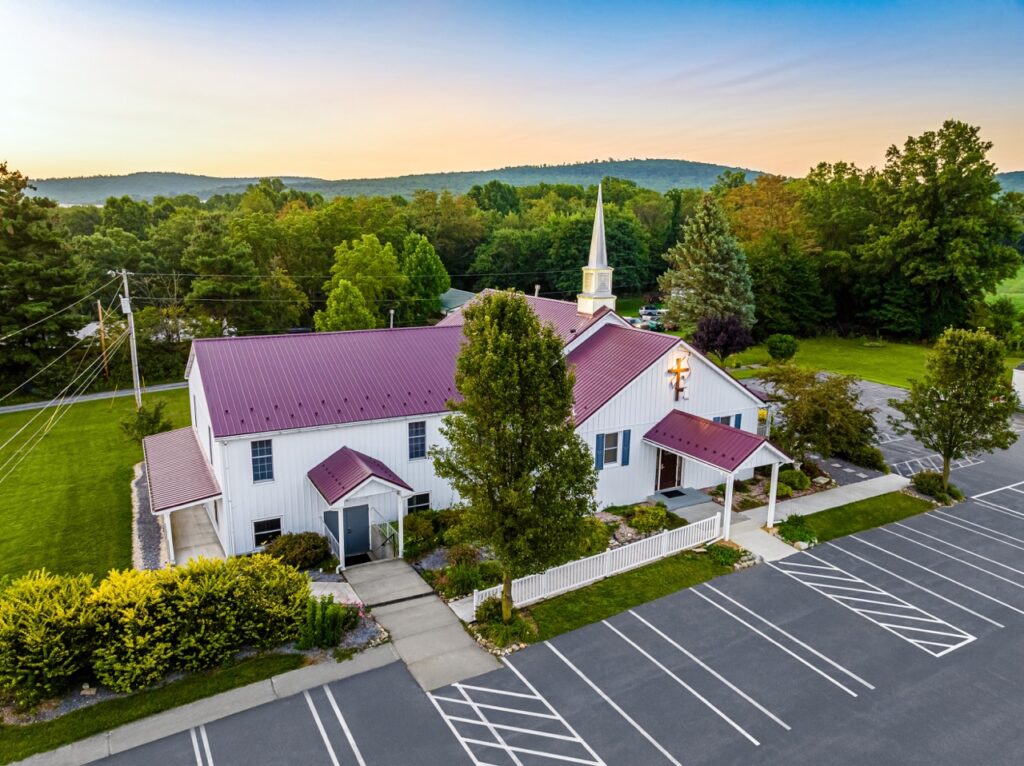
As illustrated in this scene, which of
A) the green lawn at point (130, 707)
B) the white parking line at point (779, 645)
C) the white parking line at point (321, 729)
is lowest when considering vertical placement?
the white parking line at point (321, 729)

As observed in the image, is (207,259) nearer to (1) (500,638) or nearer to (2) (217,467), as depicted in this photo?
(2) (217,467)

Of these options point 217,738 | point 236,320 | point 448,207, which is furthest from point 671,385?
point 448,207

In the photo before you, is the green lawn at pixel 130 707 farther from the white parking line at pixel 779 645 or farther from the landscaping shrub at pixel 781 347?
the landscaping shrub at pixel 781 347

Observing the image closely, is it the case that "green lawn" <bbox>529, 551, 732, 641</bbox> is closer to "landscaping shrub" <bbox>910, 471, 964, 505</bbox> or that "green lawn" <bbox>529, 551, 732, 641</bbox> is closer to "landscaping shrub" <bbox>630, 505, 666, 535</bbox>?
"landscaping shrub" <bbox>630, 505, 666, 535</bbox>

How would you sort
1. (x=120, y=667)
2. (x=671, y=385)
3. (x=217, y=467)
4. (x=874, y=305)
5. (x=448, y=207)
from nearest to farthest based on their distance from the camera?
(x=120, y=667)
(x=217, y=467)
(x=671, y=385)
(x=874, y=305)
(x=448, y=207)

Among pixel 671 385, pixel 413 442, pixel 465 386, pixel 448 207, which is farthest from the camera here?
pixel 448 207

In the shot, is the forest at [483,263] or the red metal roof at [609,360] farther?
the forest at [483,263]

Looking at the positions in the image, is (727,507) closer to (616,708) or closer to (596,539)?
(596,539)

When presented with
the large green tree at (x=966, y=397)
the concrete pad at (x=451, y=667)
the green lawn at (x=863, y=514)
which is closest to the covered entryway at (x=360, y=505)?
the concrete pad at (x=451, y=667)

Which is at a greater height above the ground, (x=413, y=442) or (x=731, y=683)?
(x=413, y=442)
